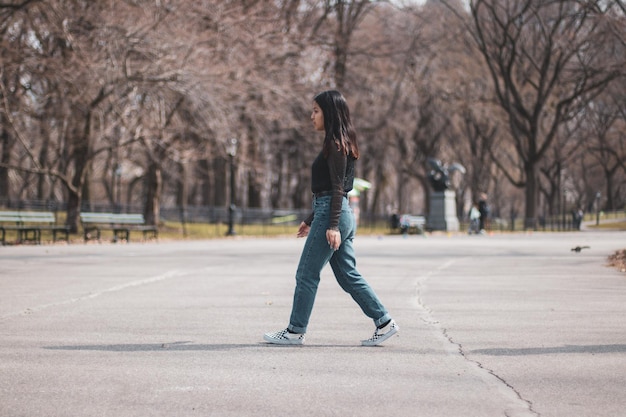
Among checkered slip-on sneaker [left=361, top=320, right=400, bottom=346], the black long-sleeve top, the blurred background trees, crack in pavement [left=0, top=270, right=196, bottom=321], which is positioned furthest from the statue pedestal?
the black long-sleeve top

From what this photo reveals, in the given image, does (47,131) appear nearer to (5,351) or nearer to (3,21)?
(3,21)

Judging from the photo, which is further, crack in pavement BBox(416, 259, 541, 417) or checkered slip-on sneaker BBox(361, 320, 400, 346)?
checkered slip-on sneaker BBox(361, 320, 400, 346)

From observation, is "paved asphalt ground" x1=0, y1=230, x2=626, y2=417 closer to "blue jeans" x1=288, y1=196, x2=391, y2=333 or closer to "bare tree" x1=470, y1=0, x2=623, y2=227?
"blue jeans" x1=288, y1=196, x2=391, y2=333

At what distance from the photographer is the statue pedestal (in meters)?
47.4

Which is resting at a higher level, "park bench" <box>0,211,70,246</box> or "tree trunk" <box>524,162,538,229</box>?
"tree trunk" <box>524,162,538,229</box>

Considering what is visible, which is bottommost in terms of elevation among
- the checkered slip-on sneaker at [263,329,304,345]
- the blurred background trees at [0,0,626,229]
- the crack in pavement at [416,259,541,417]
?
the crack in pavement at [416,259,541,417]

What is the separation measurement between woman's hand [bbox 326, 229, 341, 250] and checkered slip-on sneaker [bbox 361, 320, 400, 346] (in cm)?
82

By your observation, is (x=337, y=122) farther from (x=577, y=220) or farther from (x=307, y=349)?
(x=577, y=220)

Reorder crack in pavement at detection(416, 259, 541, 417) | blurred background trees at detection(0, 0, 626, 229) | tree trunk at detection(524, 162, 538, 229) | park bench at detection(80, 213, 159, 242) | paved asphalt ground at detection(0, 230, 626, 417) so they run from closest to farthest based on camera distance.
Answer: crack in pavement at detection(416, 259, 541, 417)
paved asphalt ground at detection(0, 230, 626, 417)
blurred background trees at detection(0, 0, 626, 229)
park bench at detection(80, 213, 159, 242)
tree trunk at detection(524, 162, 538, 229)

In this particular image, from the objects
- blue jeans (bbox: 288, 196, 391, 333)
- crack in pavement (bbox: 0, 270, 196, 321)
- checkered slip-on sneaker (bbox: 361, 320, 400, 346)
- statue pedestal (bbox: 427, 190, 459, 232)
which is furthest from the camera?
statue pedestal (bbox: 427, 190, 459, 232)

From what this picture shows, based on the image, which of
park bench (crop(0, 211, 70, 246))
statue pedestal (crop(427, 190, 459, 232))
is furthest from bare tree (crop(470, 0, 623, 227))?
park bench (crop(0, 211, 70, 246))

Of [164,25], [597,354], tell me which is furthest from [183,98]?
[597,354]

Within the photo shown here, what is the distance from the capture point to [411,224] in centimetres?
4434

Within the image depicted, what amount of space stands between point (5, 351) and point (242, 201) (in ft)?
175
